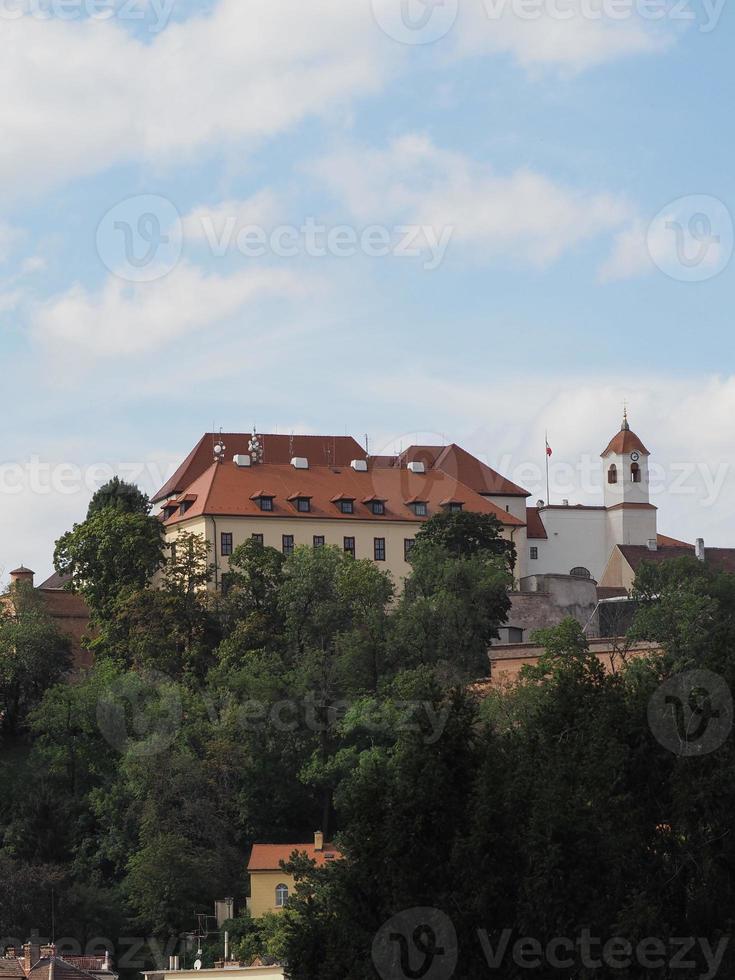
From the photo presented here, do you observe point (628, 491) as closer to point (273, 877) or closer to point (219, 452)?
point (219, 452)

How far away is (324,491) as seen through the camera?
89.2m

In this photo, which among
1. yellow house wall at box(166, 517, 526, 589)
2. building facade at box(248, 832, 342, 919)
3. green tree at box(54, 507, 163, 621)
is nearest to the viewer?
building facade at box(248, 832, 342, 919)

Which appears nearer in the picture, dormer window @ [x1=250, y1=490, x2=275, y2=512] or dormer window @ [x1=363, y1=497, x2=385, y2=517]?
dormer window @ [x1=250, y1=490, x2=275, y2=512]

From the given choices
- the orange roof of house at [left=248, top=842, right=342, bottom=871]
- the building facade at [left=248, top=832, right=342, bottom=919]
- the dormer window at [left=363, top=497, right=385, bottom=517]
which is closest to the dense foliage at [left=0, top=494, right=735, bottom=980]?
the orange roof of house at [left=248, top=842, right=342, bottom=871]

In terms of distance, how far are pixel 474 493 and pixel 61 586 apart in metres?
18.2

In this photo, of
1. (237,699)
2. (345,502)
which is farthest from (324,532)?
(237,699)

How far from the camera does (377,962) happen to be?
103 feet

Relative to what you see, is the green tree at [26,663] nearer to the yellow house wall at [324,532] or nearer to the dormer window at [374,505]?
the yellow house wall at [324,532]

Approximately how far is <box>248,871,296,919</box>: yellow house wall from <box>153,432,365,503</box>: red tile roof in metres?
27.9

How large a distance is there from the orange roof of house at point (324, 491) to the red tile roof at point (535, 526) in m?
0.76

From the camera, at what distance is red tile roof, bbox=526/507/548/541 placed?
294 feet

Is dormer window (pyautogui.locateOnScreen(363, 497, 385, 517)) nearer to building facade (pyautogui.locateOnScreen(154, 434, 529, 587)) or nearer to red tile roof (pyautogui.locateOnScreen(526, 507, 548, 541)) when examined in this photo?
building facade (pyautogui.locateOnScreen(154, 434, 529, 587))

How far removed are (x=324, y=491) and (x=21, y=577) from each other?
12833 mm

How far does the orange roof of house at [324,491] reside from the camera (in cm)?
8694
